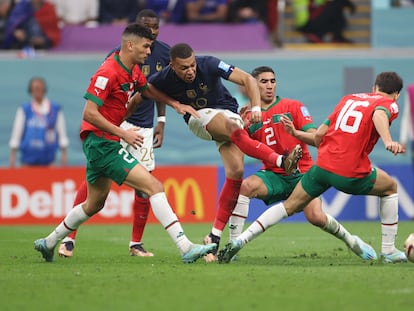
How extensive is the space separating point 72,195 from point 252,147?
8040 millimetres

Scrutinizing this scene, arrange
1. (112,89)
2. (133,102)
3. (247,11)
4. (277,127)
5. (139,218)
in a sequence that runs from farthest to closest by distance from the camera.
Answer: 1. (247,11)
2. (139,218)
3. (277,127)
4. (133,102)
5. (112,89)

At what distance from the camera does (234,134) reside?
31.6ft

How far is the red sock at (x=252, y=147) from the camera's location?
9.55 meters

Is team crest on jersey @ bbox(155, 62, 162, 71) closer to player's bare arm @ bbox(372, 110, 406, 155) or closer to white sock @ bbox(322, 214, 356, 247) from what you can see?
white sock @ bbox(322, 214, 356, 247)

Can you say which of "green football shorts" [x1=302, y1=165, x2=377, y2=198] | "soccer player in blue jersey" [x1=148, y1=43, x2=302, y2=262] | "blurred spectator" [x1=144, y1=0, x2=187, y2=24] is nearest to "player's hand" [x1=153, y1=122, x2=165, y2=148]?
"soccer player in blue jersey" [x1=148, y1=43, x2=302, y2=262]

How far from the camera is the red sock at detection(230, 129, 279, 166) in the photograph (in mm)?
9547

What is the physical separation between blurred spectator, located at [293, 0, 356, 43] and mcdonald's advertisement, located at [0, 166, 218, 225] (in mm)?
4917

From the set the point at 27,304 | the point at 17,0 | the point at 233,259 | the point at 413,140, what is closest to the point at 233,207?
the point at 233,259

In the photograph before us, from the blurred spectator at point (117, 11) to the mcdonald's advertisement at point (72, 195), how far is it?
16.3ft

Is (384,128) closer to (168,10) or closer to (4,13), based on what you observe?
(168,10)

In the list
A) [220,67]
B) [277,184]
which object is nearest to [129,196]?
[277,184]

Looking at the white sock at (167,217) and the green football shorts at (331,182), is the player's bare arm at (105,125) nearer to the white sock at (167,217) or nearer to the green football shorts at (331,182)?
the white sock at (167,217)

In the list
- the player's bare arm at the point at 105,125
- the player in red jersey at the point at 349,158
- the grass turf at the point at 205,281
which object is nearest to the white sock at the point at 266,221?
the player in red jersey at the point at 349,158

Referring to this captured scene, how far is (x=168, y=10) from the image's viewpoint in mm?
21281
